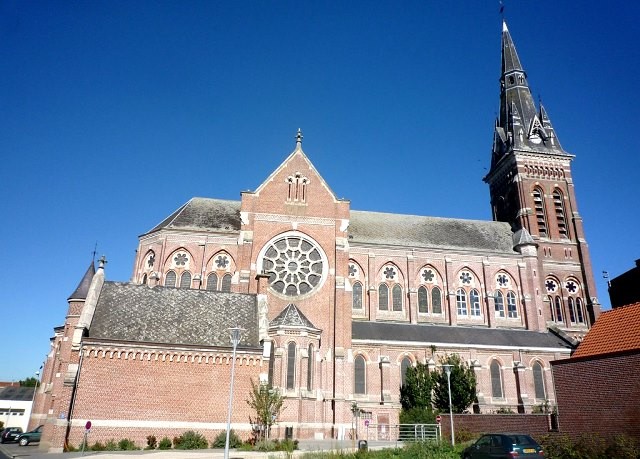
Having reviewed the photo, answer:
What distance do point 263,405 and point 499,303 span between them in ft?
90.7

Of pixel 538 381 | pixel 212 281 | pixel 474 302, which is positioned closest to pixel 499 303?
pixel 474 302

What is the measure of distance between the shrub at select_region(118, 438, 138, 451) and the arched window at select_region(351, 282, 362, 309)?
21.8 metres

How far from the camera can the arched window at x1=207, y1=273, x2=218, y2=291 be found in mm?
39656

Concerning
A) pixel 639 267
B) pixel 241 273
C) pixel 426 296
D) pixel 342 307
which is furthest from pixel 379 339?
pixel 639 267

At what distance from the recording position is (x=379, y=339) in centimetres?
3734

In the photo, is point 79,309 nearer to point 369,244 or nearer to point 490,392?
point 369,244

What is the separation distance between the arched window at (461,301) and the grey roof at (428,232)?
4.46m

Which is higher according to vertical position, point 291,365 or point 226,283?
point 226,283

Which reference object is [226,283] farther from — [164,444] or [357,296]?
[164,444]

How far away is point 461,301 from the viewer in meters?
44.5

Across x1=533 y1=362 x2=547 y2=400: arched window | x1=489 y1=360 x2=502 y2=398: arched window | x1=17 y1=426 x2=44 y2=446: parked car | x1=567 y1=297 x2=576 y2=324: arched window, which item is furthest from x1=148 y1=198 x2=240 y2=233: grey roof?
x1=567 y1=297 x2=576 y2=324: arched window

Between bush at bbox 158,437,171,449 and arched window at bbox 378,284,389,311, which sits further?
arched window at bbox 378,284,389,311

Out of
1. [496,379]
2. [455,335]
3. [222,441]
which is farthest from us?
[455,335]

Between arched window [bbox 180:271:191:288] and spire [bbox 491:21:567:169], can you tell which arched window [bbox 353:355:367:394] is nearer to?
arched window [bbox 180:271:191:288]
